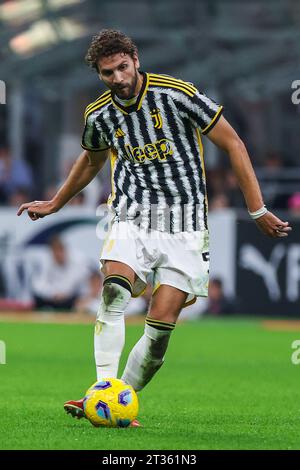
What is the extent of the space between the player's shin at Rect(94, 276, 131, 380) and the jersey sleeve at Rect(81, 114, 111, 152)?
0.90 m

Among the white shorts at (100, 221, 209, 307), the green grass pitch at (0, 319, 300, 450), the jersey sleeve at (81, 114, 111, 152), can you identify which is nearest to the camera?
the green grass pitch at (0, 319, 300, 450)

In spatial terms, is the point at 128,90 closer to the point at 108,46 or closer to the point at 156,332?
the point at 108,46

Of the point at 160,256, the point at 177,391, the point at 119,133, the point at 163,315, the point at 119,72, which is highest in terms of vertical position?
the point at 119,72

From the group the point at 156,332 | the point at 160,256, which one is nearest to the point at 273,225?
the point at 160,256

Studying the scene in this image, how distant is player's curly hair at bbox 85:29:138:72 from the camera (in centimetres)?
711

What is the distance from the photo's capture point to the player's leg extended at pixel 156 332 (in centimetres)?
738

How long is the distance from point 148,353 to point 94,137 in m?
1.36

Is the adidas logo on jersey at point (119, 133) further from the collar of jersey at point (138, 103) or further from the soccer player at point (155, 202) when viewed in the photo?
the collar of jersey at point (138, 103)

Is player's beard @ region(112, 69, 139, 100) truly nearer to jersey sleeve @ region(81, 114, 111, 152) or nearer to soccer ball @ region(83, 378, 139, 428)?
jersey sleeve @ region(81, 114, 111, 152)

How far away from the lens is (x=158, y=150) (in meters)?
7.47

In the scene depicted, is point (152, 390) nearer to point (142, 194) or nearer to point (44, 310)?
point (142, 194)

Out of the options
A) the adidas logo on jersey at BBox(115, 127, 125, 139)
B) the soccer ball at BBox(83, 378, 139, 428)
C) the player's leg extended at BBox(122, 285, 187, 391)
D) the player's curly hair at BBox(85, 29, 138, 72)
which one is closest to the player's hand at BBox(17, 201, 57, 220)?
the adidas logo on jersey at BBox(115, 127, 125, 139)

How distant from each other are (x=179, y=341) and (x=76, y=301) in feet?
14.4
